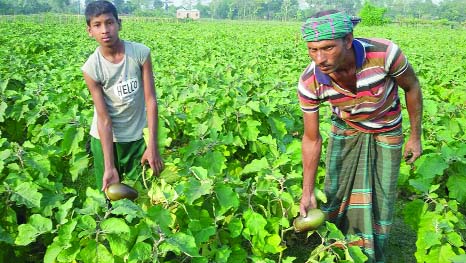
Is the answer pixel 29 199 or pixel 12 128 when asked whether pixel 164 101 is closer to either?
pixel 12 128

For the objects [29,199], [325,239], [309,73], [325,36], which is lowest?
[325,239]

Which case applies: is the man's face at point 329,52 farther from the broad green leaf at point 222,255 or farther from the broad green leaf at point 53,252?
→ the broad green leaf at point 53,252

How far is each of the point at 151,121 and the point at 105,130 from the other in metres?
0.27

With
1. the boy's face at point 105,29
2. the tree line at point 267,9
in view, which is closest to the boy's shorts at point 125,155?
the boy's face at point 105,29

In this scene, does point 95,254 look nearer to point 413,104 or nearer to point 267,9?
point 413,104

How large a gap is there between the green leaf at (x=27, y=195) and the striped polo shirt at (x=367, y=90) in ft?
4.76

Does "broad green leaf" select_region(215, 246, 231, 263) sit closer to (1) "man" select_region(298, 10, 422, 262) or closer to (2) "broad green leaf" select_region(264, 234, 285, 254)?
(2) "broad green leaf" select_region(264, 234, 285, 254)

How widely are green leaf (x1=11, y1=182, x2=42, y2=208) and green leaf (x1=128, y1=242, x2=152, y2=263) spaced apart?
67 cm

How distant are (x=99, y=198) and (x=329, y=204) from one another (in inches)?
51.7

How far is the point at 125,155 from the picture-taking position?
296cm

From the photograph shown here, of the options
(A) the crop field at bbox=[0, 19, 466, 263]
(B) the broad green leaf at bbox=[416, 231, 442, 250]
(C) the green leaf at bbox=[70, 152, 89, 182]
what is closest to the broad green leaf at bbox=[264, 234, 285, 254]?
(A) the crop field at bbox=[0, 19, 466, 263]

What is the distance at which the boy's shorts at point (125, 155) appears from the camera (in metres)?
2.91

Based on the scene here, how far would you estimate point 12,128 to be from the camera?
15.6 feet

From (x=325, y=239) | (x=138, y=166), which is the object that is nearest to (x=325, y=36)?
(x=325, y=239)
